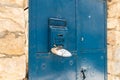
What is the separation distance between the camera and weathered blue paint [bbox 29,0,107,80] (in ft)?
7.59

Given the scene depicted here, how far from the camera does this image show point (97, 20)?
2.97 meters

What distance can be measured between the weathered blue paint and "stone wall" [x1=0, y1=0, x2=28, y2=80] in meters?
0.32

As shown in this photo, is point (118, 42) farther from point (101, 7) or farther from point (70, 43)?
point (70, 43)

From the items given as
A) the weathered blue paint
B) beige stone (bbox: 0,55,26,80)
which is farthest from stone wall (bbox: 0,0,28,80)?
the weathered blue paint

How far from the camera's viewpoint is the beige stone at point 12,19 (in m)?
1.82

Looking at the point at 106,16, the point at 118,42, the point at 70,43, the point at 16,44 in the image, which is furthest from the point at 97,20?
the point at 16,44

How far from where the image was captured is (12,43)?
186cm

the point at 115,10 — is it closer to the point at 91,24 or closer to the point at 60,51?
the point at 91,24

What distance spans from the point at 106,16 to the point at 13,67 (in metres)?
1.70

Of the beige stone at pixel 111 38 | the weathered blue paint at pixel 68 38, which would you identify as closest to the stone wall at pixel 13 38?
the weathered blue paint at pixel 68 38

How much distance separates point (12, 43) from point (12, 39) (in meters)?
0.03

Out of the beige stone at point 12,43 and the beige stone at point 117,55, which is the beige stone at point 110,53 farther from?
the beige stone at point 12,43

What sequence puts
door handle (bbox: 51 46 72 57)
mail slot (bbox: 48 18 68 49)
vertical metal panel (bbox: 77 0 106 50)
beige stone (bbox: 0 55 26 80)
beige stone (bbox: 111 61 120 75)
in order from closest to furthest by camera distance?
beige stone (bbox: 0 55 26 80)
door handle (bbox: 51 46 72 57)
mail slot (bbox: 48 18 68 49)
vertical metal panel (bbox: 77 0 106 50)
beige stone (bbox: 111 61 120 75)

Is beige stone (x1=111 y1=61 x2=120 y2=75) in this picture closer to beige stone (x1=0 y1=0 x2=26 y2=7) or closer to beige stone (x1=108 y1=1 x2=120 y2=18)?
beige stone (x1=108 y1=1 x2=120 y2=18)
